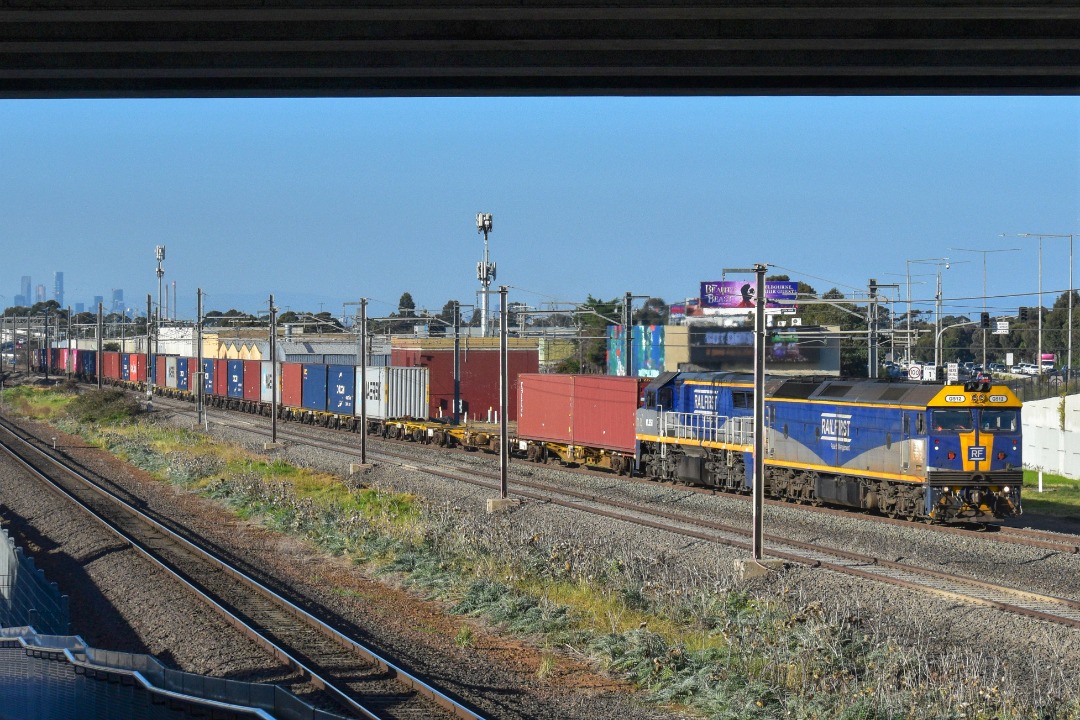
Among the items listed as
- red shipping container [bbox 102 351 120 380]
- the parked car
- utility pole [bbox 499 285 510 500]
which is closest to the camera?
utility pole [bbox 499 285 510 500]

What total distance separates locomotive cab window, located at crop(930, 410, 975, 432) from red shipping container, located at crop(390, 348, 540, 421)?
1158 inches

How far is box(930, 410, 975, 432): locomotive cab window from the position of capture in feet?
84.5

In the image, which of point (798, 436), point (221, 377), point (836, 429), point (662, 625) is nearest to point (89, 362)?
point (221, 377)

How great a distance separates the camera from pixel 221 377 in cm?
7956

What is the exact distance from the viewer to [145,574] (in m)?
22.3

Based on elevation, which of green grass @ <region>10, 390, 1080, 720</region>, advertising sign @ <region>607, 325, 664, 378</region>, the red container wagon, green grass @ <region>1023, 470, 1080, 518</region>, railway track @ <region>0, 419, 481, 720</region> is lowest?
green grass @ <region>1023, 470, 1080, 518</region>

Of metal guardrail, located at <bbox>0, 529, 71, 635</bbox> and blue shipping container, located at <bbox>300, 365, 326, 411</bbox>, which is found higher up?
blue shipping container, located at <bbox>300, 365, 326, 411</bbox>

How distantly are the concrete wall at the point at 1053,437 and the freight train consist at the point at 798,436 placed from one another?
15.7 meters

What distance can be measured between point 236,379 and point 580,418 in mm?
42401

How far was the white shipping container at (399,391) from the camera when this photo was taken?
176 feet

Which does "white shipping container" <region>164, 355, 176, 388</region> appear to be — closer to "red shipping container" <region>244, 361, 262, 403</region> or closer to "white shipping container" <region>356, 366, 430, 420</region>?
"red shipping container" <region>244, 361, 262, 403</region>

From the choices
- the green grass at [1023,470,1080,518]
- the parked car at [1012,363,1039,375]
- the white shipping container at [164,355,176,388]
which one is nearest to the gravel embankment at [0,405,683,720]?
the green grass at [1023,470,1080,518]

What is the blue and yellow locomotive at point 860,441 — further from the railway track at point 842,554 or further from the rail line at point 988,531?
the railway track at point 842,554

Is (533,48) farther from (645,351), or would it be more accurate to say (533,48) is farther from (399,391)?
(645,351)
